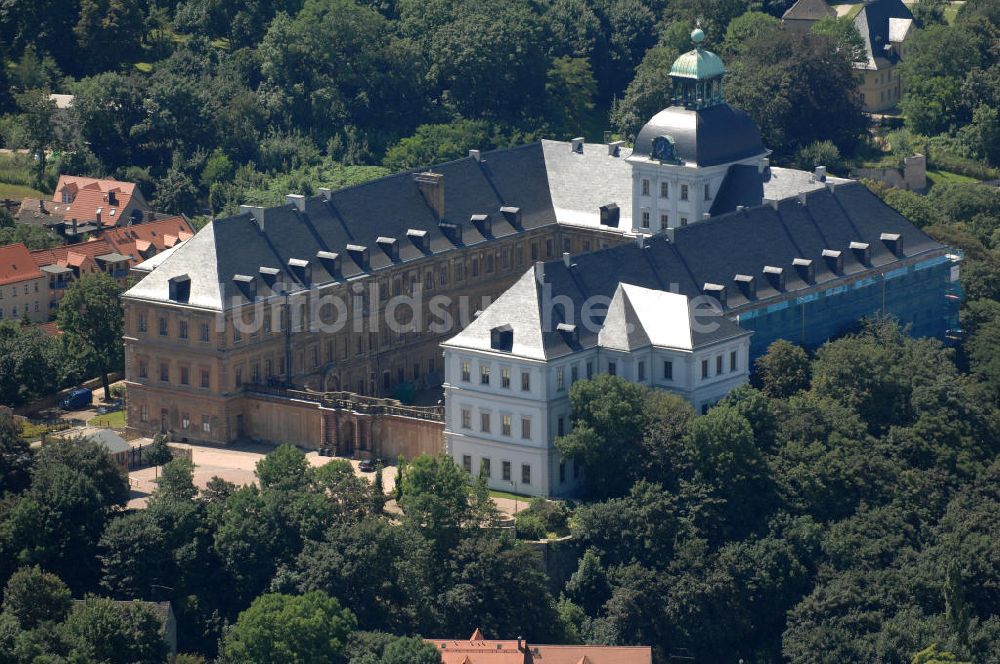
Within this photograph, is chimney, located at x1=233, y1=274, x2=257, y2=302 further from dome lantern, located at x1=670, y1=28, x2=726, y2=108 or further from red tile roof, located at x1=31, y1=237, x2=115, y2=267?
dome lantern, located at x1=670, y1=28, x2=726, y2=108

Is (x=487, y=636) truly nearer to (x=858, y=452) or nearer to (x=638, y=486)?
(x=638, y=486)

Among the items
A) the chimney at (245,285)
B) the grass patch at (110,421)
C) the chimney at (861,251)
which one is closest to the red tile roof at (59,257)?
the grass patch at (110,421)

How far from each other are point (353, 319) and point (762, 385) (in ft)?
83.6

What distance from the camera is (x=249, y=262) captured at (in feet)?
564

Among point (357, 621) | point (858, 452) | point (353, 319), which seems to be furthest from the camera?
point (353, 319)

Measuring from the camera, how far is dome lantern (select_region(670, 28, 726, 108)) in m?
186

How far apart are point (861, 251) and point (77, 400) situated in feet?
161

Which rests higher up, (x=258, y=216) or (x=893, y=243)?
(x=258, y=216)

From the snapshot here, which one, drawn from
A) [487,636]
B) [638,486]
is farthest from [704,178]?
[487,636]

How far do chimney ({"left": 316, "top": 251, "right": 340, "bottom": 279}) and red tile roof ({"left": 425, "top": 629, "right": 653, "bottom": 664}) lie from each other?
114 feet

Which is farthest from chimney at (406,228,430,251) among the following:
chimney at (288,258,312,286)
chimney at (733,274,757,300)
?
chimney at (733,274,757,300)

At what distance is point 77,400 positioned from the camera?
584 ft

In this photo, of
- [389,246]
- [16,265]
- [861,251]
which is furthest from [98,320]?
[861,251]

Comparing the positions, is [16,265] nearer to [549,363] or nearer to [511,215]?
[511,215]
